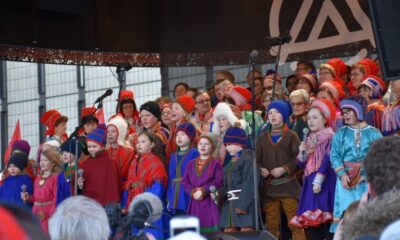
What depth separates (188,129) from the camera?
740 centimetres

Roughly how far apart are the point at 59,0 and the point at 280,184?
13.4ft

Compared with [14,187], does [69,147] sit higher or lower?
higher

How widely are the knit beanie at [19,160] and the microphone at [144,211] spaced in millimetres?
5452

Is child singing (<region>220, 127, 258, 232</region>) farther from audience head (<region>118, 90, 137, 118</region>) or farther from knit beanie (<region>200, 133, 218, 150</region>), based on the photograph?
audience head (<region>118, 90, 137, 118</region>)

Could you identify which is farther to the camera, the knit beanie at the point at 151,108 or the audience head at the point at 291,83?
the audience head at the point at 291,83

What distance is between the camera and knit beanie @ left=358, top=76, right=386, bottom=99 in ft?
23.5

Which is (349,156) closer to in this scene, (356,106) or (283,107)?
(356,106)

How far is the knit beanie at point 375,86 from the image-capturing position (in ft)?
23.5

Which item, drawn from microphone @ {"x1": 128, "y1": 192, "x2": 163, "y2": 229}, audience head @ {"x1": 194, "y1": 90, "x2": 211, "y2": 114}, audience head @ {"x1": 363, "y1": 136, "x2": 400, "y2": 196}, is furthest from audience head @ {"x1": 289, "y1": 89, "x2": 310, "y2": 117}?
audience head @ {"x1": 363, "y1": 136, "x2": 400, "y2": 196}

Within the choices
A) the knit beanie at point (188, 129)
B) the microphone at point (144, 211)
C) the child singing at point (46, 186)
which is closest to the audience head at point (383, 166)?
the microphone at point (144, 211)

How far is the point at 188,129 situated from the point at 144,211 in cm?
432

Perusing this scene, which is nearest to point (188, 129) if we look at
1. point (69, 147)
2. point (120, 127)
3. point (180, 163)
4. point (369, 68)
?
point (180, 163)

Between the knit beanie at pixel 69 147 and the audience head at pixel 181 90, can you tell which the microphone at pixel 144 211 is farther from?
→ the audience head at pixel 181 90

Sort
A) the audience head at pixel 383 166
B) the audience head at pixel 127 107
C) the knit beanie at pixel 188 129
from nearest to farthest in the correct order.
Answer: the audience head at pixel 383 166
the knit beanie at pixel 188 129
the audience head at pixel 127 107
